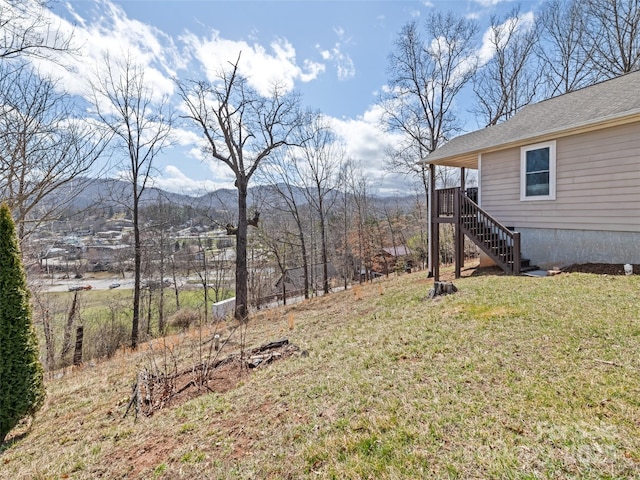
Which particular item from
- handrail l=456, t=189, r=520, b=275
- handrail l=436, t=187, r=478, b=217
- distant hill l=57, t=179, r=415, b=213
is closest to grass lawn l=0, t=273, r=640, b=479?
handrail l=456, t=189, r=520, b=275

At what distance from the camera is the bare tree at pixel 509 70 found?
17391 millimetres

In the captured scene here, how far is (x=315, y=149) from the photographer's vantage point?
1878 cm

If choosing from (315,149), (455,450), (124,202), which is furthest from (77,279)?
(455,450)

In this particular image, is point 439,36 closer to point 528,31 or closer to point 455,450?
point 528,31

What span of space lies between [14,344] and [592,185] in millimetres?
11242

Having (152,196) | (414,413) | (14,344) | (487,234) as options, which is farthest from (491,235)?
(152,196)

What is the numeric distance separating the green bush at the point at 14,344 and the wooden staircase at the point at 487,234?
9.37 meters

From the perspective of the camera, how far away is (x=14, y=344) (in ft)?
14.3

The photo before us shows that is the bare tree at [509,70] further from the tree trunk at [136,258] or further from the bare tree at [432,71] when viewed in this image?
the tree trunk at [136,258]

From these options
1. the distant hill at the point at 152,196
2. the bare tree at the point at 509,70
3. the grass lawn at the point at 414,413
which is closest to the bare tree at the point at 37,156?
the distant hill at the point at 152,196

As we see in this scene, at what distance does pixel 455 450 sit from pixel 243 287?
1157 centimetres

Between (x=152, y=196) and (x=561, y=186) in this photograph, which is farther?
(x=152, y=196)

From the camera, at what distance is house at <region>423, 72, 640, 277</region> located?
6547 millimetres

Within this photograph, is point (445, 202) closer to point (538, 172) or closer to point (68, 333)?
point (538, 172)
